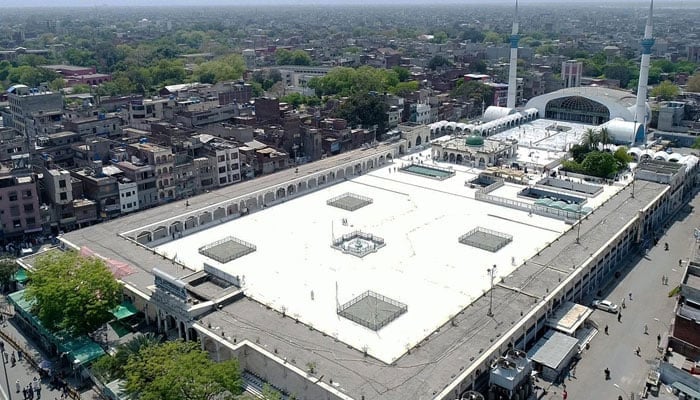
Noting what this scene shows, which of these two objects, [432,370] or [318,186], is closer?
[432,370]

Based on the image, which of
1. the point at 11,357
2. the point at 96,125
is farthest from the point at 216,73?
the point at 11,357

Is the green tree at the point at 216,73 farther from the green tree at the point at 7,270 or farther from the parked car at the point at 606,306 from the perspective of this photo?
the parked car at the point at 606,306

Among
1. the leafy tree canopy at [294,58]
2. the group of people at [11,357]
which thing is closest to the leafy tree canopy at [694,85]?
the leafy tree canopy at [294,58]

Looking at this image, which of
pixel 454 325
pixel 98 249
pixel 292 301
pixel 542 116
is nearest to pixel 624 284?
pixel 454 325

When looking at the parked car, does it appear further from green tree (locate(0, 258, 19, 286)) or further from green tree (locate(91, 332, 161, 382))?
green tree (locate(0, 258, 19, 286))

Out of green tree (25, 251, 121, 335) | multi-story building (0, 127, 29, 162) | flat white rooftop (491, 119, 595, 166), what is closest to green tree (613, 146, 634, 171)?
flat white rooftop (491, 119, 595, 166)

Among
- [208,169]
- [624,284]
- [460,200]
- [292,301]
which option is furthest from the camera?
[208,169]

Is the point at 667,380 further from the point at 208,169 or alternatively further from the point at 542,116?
the point at 542,116
